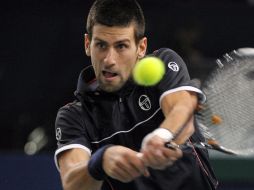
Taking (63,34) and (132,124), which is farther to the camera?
(63,34)

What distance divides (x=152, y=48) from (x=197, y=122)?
5.21 m

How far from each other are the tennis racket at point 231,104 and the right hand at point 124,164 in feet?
2.44

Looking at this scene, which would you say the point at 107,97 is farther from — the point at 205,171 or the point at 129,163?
the point at 129,163

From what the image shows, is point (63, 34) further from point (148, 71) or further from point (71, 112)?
point (148, 71)

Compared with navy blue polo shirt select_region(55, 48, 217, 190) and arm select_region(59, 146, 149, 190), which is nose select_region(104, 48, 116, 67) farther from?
arm select_region(59, 146, 149, 190)

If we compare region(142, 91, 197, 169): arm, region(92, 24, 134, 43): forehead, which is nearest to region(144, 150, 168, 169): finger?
region(142, 91, 197, 169): arm

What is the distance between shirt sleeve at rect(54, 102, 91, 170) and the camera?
455cm

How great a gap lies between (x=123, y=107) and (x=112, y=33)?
444mm

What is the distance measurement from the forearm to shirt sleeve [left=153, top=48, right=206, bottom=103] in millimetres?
668

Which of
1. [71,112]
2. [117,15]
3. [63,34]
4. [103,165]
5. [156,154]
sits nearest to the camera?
[156,154]

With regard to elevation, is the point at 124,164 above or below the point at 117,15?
below

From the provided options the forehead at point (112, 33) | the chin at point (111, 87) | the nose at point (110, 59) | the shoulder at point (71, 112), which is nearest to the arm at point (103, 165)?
the shoulder at point (71, 112)

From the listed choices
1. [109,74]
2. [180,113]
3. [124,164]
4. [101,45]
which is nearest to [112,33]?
[101,45]

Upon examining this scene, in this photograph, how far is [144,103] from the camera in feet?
15.2
